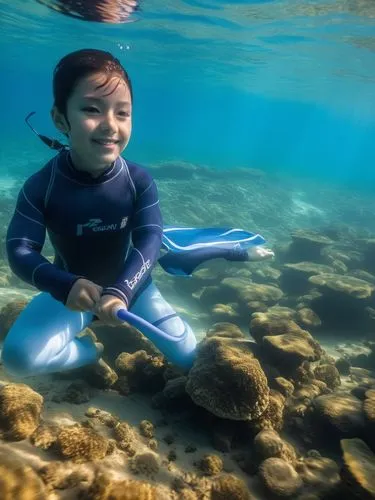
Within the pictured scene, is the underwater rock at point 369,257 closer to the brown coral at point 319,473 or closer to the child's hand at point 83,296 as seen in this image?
the brown coral at point 319,473

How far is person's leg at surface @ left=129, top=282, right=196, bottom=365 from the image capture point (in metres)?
4.50

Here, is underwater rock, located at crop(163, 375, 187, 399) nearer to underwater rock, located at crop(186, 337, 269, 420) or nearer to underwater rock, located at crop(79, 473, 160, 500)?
underwater rock, located at crop(186, 337, 269, 420)

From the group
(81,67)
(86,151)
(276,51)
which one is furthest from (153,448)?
(276,51)

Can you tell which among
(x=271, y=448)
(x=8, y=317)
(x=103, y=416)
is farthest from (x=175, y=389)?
(x=8, y=317)

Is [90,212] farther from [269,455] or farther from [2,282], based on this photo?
[2,282]

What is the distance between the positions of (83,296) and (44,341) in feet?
5.21

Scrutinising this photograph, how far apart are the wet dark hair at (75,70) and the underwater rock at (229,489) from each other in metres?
3.48

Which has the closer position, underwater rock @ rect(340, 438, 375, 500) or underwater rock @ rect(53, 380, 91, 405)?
underwater rock @ rect(340, 438, 375, 500)

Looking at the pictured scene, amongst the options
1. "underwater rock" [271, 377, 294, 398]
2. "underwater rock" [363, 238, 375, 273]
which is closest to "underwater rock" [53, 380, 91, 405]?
"underwater rock" [271, 377, 294, 398]

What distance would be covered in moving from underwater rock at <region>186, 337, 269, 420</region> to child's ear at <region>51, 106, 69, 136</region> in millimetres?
2856

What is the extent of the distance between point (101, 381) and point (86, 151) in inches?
116

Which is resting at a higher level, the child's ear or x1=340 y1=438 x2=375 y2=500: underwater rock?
the child's ear

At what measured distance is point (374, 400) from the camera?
13.4ft

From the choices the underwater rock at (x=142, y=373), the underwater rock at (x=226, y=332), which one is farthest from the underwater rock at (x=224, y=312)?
the underwater rock at (x=142, y=373)
